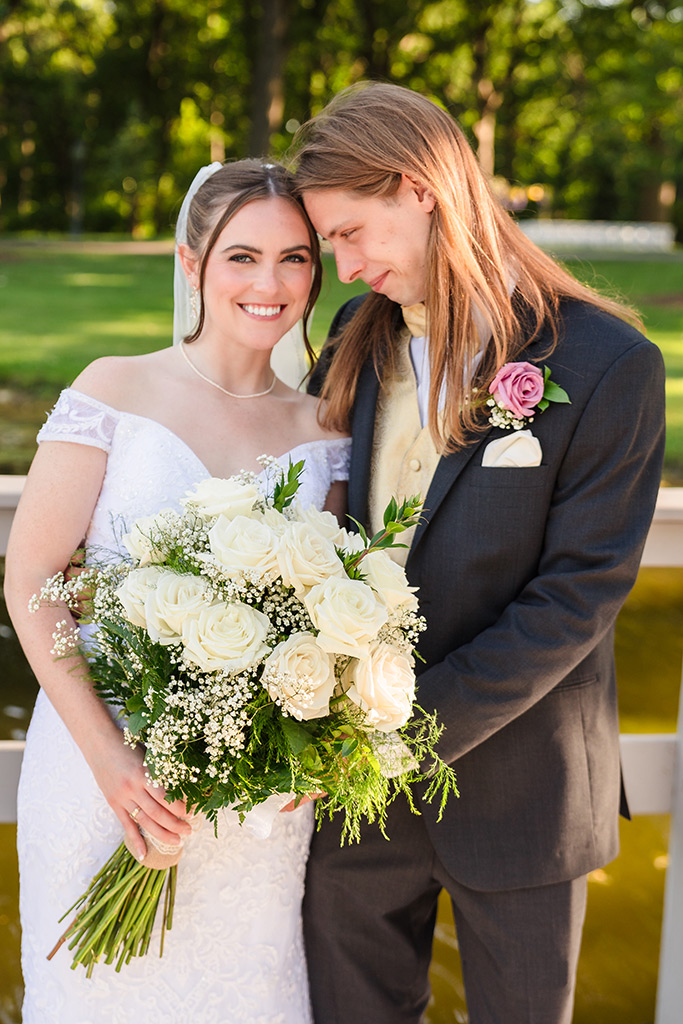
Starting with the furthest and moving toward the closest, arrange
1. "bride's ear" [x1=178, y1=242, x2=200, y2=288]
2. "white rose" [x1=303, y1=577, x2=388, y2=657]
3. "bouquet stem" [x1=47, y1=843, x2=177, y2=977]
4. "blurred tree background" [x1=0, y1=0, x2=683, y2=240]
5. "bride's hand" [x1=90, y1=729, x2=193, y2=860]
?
"blurred tree background" [x1=0, y1=0, x2=683, y2=240], "bride's ear" [x1=178, y1=242, x2=200, y2=288], "bouquet stem" [x1=47, y1=843, x2=177, y2=977], "bride's hand" [x1=90, y1=729, x2=193, y2=860], "white rose" [x1=303, y1=577, x2=388, y2=657]

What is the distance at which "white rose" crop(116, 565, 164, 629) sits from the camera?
1660 millimetres

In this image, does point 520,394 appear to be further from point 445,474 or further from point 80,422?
point 80,422

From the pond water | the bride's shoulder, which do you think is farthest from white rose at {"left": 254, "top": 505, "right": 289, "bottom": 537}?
the pond water

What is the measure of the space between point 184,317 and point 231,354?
272 millimetres

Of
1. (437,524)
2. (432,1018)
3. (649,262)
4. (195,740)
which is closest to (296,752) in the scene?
(195,740)

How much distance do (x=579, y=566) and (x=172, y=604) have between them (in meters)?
0.93

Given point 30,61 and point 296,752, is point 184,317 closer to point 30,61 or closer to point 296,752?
point 296,752

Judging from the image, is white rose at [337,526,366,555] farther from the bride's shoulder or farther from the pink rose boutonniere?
the bride's shoulder

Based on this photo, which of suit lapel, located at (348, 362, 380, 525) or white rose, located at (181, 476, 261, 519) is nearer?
white rose, located at (181, 476, 261, 519)

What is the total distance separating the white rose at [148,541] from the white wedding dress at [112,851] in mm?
376

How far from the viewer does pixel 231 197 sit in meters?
2.36

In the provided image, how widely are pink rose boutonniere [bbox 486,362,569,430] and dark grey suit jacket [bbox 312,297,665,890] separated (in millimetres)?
33

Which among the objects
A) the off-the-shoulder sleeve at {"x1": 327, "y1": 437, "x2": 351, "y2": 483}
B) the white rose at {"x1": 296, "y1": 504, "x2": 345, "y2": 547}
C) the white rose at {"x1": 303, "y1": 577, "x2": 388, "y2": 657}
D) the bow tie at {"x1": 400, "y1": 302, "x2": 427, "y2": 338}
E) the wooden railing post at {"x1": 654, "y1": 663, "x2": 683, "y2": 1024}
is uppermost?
the bow tie at {"x1": 400, "y1": 302, "x2": 427, "y2": 338}

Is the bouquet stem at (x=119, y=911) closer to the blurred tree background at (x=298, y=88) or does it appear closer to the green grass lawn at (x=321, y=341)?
the green grass lawn at (x=321, y=341)
